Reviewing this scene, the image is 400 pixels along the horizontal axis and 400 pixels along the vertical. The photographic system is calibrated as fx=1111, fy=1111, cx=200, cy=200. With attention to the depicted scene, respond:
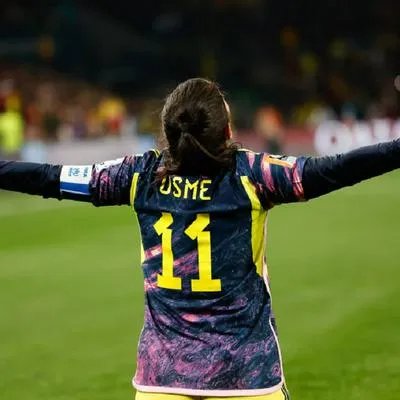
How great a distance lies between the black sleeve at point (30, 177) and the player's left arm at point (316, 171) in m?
0.73

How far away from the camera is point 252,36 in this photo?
51469mm

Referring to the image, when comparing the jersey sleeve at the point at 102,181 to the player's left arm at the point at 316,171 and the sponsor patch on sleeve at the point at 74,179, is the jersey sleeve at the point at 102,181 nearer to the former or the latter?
the sponsor patch on sleeve at the point at 74,179

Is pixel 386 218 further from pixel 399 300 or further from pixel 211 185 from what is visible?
pixel 211 185

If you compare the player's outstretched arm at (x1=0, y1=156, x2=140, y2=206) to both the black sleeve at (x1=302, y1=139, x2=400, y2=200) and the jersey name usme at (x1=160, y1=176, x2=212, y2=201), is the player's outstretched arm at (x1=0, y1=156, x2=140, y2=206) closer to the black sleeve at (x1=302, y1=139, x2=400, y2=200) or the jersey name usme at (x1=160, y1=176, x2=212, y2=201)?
the jersey name usme at (x1=160, y1=176, x2=212, y2=201)

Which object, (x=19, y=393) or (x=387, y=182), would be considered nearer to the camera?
(x=19, y=393)

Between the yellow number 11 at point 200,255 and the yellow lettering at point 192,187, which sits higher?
the yellow lettering at point 192,187

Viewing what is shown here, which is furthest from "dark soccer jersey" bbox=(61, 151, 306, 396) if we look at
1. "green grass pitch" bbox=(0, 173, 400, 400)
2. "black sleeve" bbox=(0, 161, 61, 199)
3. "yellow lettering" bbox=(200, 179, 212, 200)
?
"green grass pitch" bbox=(0, 173, 400, 400)

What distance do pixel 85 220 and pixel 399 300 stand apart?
30.8ft

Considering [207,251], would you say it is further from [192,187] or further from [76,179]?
[76,179]

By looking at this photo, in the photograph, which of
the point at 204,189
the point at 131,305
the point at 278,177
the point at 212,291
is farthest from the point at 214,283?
the point at 131,305

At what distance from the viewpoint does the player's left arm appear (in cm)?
362

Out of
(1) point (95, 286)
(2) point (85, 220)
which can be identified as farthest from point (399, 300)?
(2) point (85, 220)

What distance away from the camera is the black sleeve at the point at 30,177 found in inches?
156

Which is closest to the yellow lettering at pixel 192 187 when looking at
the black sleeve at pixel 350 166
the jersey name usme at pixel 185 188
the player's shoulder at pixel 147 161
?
the jersey name usme at pixel 185 188
